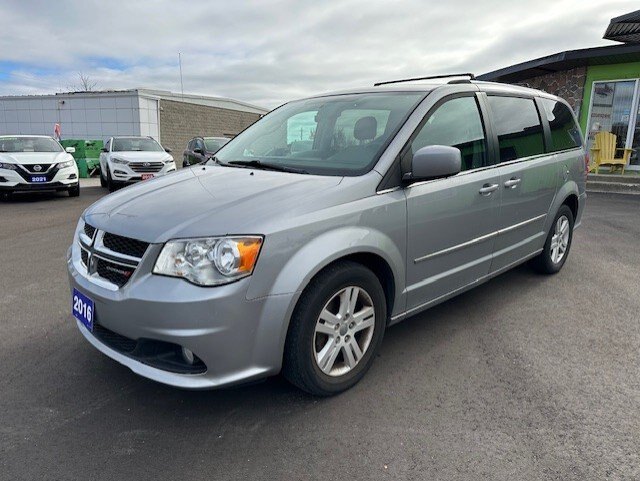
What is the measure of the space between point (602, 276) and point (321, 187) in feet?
12.4

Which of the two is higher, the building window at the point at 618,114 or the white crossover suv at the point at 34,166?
the building window at the point at 618,114

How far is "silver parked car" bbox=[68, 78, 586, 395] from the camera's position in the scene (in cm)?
222

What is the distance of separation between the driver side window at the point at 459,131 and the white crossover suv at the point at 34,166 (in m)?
10.0

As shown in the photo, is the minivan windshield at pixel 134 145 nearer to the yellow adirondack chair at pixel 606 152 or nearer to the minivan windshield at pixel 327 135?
the minivan windshield at pixel 327 135

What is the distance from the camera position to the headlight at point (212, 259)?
219 centimetres

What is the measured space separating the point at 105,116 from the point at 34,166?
12316 millimetres

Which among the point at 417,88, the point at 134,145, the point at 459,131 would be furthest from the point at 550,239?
the point at 134,145

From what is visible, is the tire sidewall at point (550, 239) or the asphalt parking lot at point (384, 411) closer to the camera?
the asphalt parking lot at point (384, 411)

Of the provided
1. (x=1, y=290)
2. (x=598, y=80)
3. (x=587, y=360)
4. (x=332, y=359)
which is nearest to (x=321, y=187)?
(x=332, y=359)

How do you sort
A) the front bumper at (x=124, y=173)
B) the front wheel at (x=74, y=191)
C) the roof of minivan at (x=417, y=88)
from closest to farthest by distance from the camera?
1. the roof of minivan at (x=417, y=88)
2. the front wheel at (x=74, y=191)
3. the front bumper at (x=124, y=173)

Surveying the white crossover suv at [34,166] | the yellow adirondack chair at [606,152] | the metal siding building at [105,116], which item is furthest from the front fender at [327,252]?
the metal siding building at [105,116]

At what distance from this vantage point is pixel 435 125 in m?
3.15

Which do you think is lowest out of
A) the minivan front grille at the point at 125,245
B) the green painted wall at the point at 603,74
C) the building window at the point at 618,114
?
the minivan front grille at the point at 125,245

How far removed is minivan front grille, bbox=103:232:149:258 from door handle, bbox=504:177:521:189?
8.75 ft
